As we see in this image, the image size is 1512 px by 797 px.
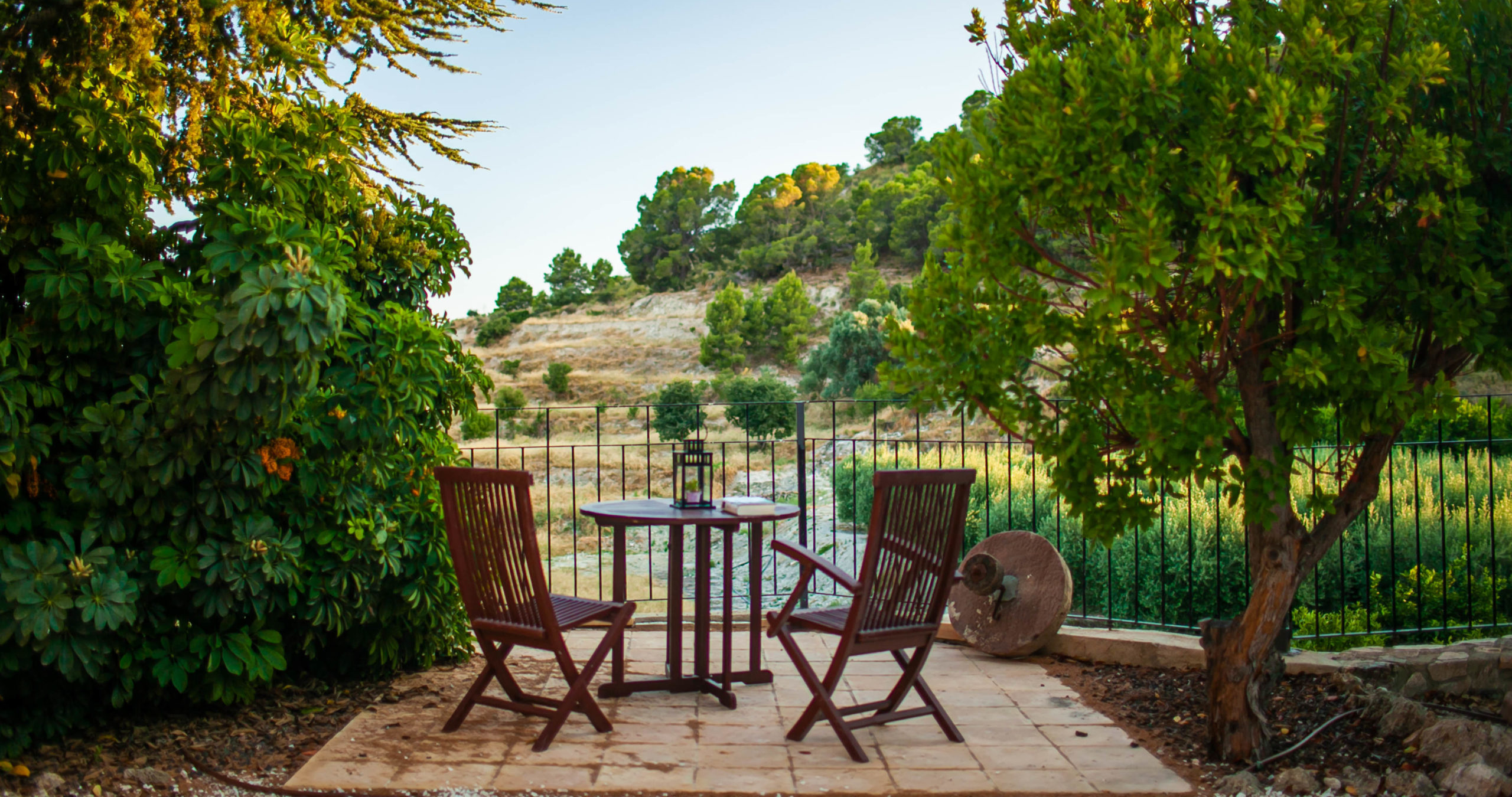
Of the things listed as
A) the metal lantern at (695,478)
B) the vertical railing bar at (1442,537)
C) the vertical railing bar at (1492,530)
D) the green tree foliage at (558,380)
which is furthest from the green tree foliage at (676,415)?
the metal lantern at (695,478)

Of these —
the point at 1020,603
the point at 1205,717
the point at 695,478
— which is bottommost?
the point at 1205,717

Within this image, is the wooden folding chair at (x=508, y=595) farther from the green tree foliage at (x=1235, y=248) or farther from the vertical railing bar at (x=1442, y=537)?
the vertical railing bar at (x=1442, y=537)

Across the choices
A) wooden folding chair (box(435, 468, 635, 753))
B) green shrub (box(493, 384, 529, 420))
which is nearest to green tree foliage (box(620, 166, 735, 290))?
green shrub (box(493, 384, 529, 420))

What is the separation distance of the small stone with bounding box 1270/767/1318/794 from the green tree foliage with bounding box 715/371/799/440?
1439cm

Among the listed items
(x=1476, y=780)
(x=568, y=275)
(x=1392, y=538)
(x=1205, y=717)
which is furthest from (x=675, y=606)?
(x=568, y=275)

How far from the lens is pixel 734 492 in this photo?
16.8m

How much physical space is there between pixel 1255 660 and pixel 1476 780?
1.98 feet

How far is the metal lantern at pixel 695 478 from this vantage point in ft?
12.8

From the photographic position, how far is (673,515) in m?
3.59

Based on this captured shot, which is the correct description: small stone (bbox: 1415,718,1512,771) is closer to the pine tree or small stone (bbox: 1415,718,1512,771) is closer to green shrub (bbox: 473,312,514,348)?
the pine tree

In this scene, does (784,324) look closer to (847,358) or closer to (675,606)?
(847,358)

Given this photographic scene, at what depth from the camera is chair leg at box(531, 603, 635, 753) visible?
3168 mm

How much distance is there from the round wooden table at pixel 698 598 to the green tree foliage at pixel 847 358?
74.5 feet

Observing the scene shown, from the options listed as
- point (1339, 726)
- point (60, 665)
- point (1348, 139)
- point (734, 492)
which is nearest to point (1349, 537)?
point (1339, 726)
